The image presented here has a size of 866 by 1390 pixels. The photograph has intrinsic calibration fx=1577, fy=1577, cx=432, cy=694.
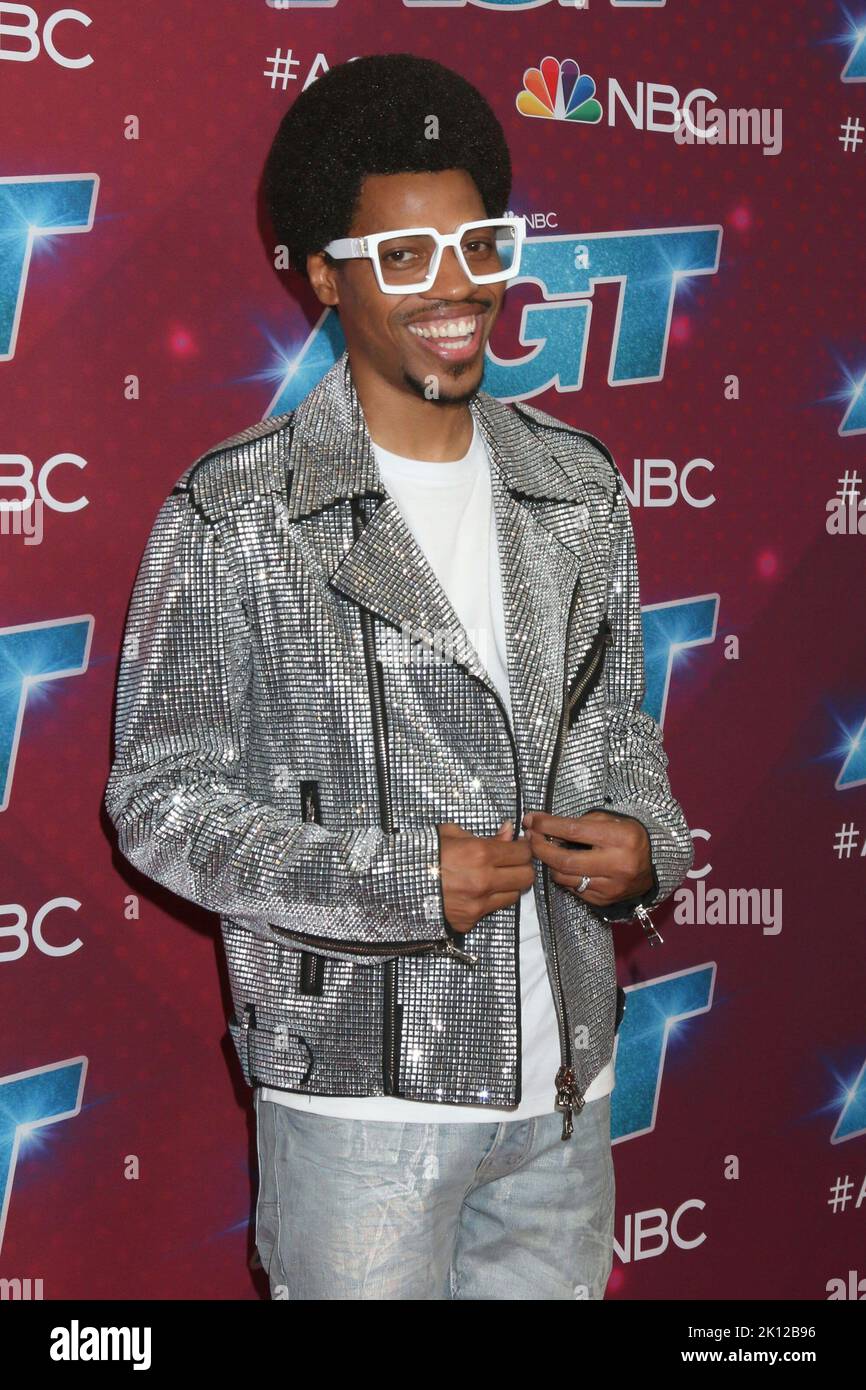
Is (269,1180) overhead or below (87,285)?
below

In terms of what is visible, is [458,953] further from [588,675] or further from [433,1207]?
[588,675]

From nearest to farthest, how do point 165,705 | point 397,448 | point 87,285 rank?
point 165,705 → point 397,448 → point 87,285

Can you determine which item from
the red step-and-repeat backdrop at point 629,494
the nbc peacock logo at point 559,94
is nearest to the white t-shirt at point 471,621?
the red step-and-repeat backdrop at point 629,494

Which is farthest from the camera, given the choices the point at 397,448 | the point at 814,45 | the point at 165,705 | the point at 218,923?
the point at 814,45

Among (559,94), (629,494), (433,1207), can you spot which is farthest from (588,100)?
(433,1207)

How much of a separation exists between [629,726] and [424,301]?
643mm

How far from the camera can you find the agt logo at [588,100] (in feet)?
8.47

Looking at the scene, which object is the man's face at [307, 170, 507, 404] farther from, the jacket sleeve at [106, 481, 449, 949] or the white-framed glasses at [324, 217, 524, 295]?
the jacket sleeve at [106, 481, 449, 949]

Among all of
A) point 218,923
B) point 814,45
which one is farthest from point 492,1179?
point 814,45

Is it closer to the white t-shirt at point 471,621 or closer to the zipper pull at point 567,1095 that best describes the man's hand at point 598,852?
the white t-shirt at point 471,621

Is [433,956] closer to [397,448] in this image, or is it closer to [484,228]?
[397,448]

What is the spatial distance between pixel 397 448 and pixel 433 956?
2.15 ft

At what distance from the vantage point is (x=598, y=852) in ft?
6.29

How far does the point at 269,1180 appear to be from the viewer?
6.52 feet
